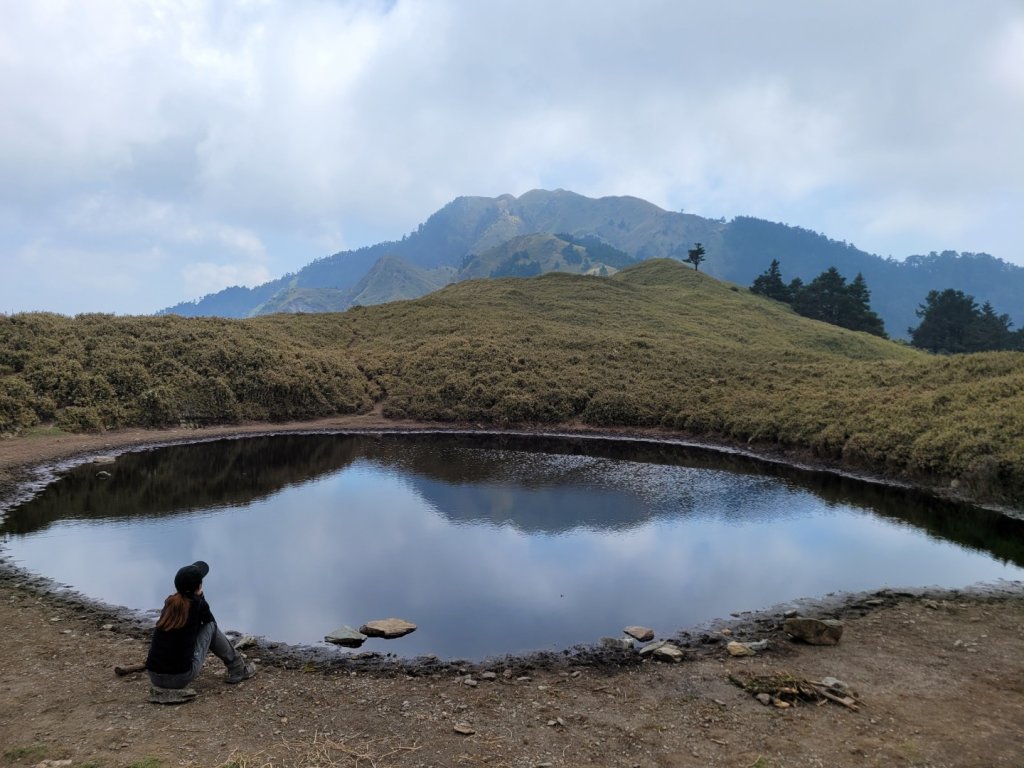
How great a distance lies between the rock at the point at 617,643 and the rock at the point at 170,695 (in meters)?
8.53

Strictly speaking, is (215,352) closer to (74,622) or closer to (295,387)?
(295,387)

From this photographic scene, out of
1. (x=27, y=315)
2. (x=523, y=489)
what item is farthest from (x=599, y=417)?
(x=27, y=315)

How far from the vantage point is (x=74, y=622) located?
1402 cm

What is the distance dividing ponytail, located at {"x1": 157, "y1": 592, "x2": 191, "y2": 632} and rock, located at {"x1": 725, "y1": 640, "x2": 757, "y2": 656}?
1104 cm

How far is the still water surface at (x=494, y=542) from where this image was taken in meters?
15.9

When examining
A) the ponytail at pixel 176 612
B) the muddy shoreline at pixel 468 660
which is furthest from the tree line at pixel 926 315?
the ponytail at pixel 176 612

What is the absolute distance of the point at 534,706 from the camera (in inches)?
423

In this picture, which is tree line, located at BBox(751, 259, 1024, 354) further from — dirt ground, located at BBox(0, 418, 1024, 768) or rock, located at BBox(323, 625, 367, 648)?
rock, located at BBox(323, 625, 367, 648)

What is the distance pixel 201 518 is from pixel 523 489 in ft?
46.2

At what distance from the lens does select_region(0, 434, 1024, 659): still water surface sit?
1587 centimetres

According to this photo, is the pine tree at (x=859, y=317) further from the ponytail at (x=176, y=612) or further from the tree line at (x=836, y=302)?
the ponytail at (x=176, y=612)

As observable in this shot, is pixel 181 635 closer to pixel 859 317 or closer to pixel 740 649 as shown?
pixel 740 649

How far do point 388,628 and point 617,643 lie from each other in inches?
218

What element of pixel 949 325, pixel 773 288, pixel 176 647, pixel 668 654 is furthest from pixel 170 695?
pixel 773 288
